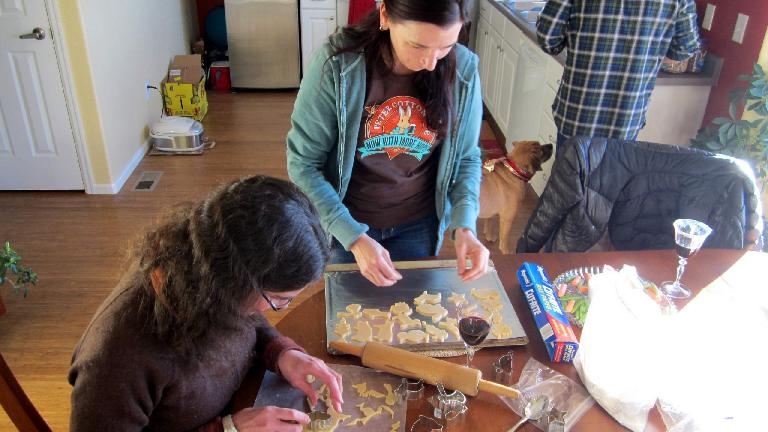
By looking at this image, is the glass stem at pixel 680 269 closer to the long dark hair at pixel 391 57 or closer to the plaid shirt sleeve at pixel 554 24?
the long dark hair at pixel 391 57

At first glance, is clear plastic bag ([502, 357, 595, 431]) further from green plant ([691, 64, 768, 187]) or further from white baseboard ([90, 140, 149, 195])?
white baseboard ([90, 140, 149, 195])

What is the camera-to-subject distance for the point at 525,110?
3.71 m

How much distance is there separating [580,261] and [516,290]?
0.24 metres

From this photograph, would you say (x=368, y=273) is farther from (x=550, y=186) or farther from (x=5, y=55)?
(x=5, y=55)

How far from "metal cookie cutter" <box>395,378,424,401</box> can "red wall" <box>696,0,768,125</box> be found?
229 centimetres

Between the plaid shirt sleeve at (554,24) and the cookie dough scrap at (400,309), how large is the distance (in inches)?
67.6

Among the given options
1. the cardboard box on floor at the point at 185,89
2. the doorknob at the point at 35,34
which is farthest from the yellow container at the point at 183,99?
the doorknob at the point at 35,34

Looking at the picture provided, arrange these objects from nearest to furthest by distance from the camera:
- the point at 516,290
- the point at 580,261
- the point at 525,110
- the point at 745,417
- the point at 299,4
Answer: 1. the point at 745,417
2. the point at 516,290
3. the point at 580,261
4. the point at 525,110
5. the point at 299,4

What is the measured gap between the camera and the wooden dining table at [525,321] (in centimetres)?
108

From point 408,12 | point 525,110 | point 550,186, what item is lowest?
point 525,110

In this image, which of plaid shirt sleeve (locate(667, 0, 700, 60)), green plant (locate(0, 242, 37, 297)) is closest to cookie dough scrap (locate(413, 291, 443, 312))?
plaid shirt sleeve (locate(667, 0, 700, 60))

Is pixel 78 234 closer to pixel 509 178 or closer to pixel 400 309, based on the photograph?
pixel 509 178

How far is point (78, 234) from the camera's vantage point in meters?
3.12

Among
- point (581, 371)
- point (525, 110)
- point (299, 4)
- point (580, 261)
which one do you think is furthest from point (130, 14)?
point (581, 371)
